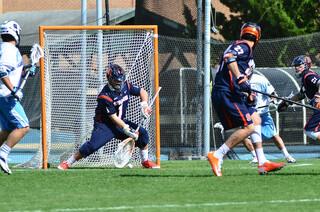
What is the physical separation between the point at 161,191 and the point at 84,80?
4415mm

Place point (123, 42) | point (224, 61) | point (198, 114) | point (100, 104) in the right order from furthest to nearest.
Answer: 1. point (198, 114)
2. point (123, 42)
3. point (100, 104)
4. point (224, 61)

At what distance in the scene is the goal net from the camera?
9.73 metres

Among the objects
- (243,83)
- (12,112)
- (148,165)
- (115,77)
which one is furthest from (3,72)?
(243,83)

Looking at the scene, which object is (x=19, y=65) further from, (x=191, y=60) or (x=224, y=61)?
(x=191, y=60)

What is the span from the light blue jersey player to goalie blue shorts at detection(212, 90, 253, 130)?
7.61ft

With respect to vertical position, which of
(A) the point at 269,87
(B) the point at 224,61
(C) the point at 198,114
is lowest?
(C) the point at 198,114

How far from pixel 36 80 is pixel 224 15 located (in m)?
5.83

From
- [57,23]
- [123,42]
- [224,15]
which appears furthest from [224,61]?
[57,23]

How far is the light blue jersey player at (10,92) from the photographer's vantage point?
25.1 feet

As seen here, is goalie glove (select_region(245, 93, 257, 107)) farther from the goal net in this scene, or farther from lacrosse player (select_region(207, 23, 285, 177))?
A: the goal net

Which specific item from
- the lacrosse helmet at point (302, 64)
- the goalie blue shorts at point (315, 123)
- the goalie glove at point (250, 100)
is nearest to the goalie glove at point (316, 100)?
the goalie blue shorts at point (315, 123)

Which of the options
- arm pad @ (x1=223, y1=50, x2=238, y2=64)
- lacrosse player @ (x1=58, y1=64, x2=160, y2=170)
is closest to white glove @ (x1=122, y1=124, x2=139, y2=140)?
lacrosse player @ (x1=58, y1=64, x2=160, y2=170)

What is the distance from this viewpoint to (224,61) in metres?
7.15

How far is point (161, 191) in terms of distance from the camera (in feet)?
19.6
